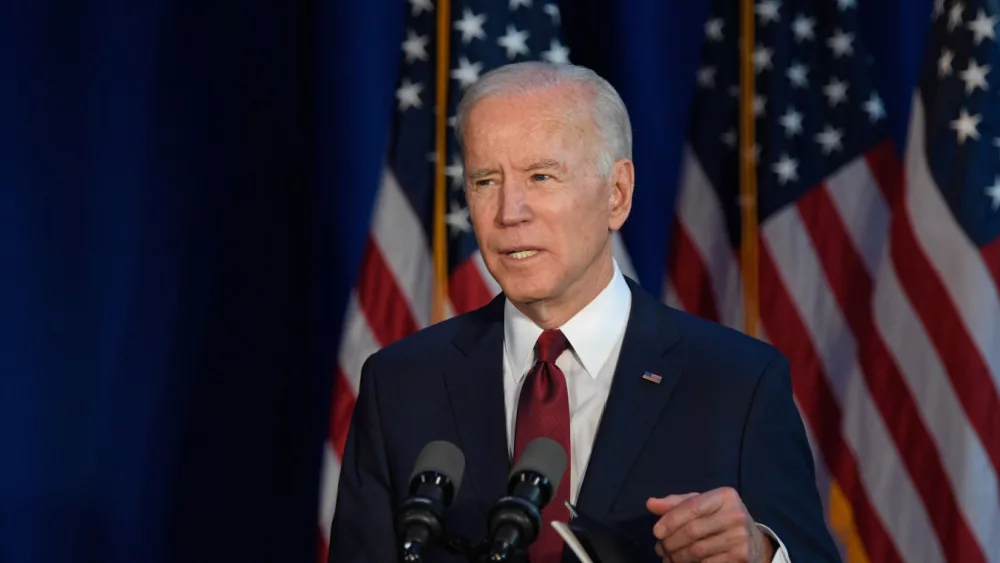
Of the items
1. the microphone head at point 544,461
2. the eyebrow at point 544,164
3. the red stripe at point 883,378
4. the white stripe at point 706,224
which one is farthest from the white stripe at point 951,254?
the microphone head at point 544,461

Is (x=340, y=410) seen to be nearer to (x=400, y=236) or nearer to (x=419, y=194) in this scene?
(x=400, y=236)

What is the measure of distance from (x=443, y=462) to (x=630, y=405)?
1.77 ft

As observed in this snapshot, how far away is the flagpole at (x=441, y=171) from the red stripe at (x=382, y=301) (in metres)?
0.09

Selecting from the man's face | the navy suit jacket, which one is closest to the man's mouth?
the man's face

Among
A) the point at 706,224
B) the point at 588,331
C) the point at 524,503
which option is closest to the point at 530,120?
the point at 588,331

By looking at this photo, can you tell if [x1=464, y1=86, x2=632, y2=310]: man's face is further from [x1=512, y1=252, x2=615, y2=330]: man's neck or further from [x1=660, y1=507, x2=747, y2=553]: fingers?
[x1=660, y1=507, x2=747, y2=553]: fingers

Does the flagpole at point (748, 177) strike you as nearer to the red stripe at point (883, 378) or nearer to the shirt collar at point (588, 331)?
the red stripe at point (883, 378)

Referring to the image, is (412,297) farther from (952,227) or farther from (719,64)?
(952,227)

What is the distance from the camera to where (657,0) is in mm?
3789

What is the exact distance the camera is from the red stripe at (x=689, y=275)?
3.48 meters

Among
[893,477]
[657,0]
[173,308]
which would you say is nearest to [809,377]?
[893,477]

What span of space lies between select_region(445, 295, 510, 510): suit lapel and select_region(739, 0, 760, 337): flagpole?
1373mm

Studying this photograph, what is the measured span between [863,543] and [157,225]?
80.8 inches

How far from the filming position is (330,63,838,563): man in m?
1.79
